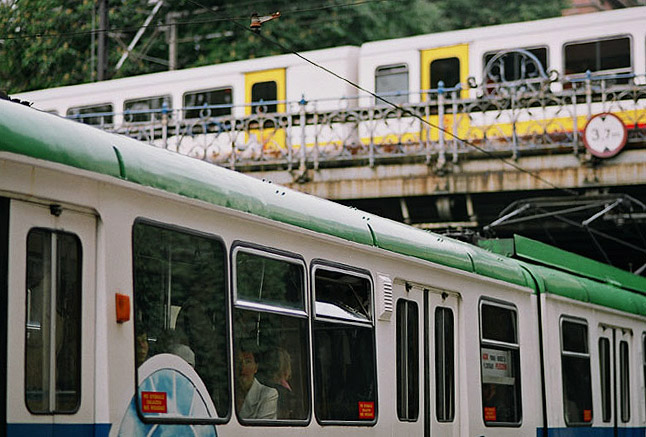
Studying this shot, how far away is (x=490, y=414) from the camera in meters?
10.6

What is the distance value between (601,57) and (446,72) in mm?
3293

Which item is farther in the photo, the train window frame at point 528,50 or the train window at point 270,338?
the train window frame at point 528,50

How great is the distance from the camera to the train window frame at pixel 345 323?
767 centimetres

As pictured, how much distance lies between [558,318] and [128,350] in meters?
7.17

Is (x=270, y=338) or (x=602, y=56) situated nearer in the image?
(x=270, y=338)

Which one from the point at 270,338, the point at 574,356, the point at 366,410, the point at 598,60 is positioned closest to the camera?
the point at 270,338

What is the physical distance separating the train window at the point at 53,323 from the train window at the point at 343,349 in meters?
2.37

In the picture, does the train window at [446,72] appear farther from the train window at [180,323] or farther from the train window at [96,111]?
the train window at [180,323]

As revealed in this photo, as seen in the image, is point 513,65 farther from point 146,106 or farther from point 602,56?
point 146,106

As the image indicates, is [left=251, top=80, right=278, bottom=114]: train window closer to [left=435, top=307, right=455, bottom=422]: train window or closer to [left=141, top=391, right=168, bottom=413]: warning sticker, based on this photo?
[left=435, top=307, right=455, bottom=422]: train window

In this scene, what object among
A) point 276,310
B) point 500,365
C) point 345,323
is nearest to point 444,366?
point 500,365

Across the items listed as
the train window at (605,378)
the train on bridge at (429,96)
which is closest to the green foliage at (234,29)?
the train on bridge at (429,96)

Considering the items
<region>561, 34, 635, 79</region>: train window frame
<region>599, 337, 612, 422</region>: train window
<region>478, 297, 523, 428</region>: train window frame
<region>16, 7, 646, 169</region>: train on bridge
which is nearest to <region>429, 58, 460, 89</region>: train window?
<region>16, 7, 646, 169</region>: train on bridge

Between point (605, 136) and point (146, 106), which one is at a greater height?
point (146, 106)
